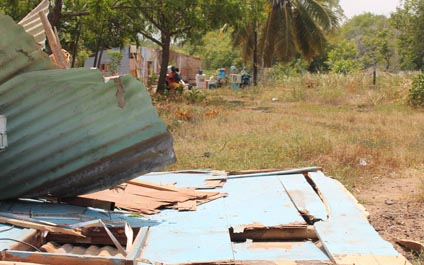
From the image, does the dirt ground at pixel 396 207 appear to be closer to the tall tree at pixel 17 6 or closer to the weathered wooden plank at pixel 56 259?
the weathered wooden plank at pixel 56 259

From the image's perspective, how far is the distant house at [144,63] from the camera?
98.8 feet

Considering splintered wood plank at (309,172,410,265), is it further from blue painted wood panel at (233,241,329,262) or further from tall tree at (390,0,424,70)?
tall tree at (390,0,424,70)

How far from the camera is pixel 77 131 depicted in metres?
3.85

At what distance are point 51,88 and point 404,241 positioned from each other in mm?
3043

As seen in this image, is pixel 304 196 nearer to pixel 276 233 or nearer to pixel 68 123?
pixel 276 233

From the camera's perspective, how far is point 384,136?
10344 millimetres

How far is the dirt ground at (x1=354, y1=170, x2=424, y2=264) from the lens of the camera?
4.97m

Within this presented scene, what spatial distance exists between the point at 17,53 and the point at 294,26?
24.5 metres

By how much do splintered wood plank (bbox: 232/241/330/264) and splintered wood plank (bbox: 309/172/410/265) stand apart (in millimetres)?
81

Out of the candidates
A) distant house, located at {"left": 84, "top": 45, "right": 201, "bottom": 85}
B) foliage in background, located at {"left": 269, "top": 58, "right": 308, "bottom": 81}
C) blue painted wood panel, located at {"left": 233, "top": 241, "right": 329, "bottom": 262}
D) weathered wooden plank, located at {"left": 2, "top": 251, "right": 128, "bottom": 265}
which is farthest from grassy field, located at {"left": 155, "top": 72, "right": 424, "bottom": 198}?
distant house, located at {"left": 84, "top": 45, "right": 201, "bottom": 85}

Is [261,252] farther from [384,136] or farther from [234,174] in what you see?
[384,136]

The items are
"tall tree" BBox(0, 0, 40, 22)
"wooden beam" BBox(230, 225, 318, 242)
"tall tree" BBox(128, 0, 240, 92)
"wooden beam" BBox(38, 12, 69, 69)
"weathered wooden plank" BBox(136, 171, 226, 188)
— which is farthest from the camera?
"tall tree" BBox(128, 0, 240, 92)

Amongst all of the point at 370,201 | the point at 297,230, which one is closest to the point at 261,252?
the point at 297,230

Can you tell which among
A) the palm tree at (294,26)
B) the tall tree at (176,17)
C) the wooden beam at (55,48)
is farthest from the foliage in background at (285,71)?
the wooden beam at (55,48)
